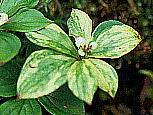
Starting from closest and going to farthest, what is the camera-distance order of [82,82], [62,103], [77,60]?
[82,82]
[77,60]
[62,103]

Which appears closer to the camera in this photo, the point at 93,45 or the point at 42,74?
the point at 42,74

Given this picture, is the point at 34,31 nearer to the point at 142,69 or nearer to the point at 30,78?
the point at 30,78

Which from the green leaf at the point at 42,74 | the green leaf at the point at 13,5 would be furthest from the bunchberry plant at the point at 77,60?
the green leaf at the point at 13,5

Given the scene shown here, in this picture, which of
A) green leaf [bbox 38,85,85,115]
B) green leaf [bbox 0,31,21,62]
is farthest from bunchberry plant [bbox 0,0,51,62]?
green leaf [bbox 38,85,85,115]

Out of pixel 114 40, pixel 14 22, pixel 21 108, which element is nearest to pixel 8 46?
pixel 14 22

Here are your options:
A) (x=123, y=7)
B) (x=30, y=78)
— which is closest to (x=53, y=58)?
(x=30, y=78)

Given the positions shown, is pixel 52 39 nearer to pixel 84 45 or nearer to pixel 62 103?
pixel 84 45
